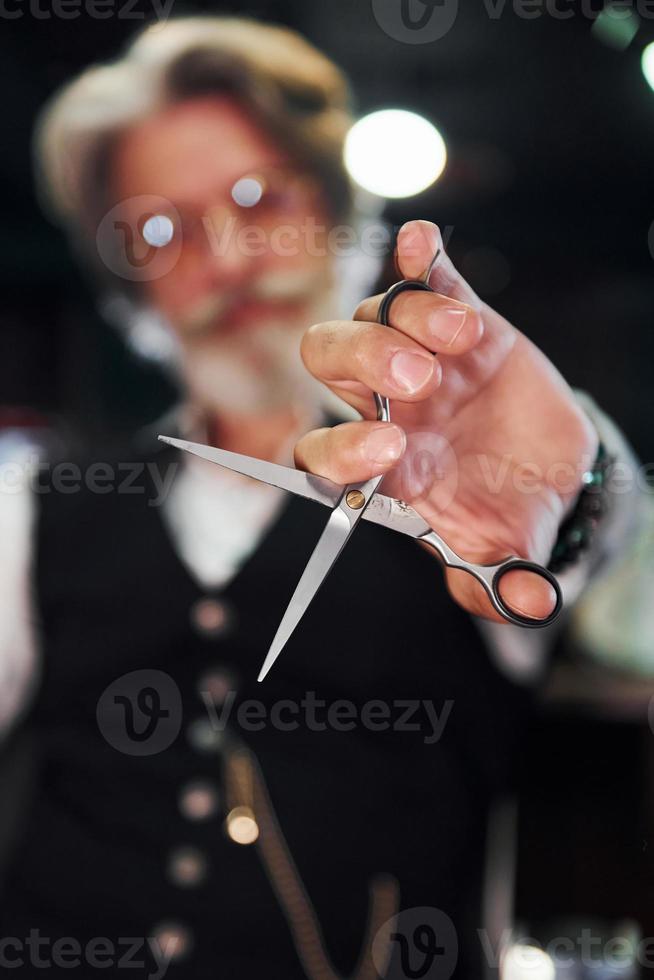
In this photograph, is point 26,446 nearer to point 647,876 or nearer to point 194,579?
point 194,579

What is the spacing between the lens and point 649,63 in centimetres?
44

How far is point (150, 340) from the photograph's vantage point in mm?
655

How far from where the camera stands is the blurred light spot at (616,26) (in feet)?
1.49

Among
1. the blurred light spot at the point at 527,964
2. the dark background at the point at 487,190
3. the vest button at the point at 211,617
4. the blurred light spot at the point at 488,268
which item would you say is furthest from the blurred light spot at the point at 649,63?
the blurred light spot at the point at 527,964

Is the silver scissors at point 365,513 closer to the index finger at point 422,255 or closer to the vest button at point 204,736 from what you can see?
the index finger at point 422,255

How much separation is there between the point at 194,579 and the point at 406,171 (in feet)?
1.07

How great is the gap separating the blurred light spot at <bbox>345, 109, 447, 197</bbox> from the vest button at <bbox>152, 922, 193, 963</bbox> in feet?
1.72

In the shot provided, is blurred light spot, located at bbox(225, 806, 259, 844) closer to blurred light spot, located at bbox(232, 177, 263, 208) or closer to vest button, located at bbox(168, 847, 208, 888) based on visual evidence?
vest button, located at bbox(168, 847, 208, 888)

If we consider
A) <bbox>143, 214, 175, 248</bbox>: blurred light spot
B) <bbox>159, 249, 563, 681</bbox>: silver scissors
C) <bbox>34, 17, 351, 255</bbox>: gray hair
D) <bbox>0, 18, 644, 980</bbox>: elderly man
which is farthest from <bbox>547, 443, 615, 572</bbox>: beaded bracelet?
<bbox>143, 214, 175, 248</bbox>: blurred light spot

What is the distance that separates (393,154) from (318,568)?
34 centimetres

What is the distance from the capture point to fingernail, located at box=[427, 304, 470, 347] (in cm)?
26

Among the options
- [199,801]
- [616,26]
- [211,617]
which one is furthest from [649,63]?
[199,801]

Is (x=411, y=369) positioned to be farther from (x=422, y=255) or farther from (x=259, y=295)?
(x=259, y=295)

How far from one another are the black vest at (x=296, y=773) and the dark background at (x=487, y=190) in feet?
0.60
